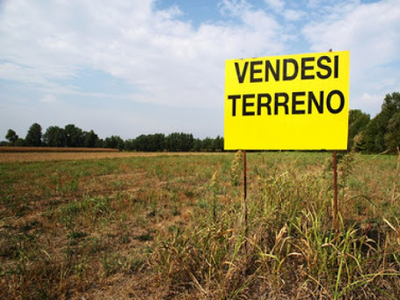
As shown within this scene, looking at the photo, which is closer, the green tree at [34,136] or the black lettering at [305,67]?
the black lettering at [305,67]

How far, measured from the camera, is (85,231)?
3371 mm

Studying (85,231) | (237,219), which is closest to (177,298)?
(237,219)

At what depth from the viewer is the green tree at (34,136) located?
81.4m

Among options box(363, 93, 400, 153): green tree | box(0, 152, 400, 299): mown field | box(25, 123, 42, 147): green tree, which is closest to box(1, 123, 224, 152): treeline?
box(25, 123, 42, 147): green tree

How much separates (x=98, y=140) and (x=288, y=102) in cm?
9985

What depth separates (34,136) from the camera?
83.3 m

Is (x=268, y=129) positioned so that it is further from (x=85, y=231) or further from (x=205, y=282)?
(x=85, y=231)

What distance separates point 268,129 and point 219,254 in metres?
1.39

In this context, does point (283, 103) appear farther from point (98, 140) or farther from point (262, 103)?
point (98, 140)

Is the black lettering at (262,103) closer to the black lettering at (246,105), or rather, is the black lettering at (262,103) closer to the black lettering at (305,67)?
the black lettering at (246,105)

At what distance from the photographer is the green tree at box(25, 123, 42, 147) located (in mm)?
81375

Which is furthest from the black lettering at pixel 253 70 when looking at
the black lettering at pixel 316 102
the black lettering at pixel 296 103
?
the black lettering at pixel 316 102

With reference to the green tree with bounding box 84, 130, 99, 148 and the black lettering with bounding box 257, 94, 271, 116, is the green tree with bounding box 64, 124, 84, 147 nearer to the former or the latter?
the green tree with bounding box 84, 130, 99, 148

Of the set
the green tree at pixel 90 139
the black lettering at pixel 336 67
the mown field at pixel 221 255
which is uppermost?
the green tree at pixel 90 139
